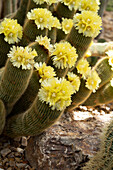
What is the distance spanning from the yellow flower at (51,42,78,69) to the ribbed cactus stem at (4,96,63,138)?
16.2 inches

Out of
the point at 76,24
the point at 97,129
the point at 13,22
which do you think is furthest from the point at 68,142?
the point at 13,22

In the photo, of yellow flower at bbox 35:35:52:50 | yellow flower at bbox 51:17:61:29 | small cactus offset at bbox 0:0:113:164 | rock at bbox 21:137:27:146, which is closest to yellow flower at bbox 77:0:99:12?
small cactus offset at bbox 0:0:113:164

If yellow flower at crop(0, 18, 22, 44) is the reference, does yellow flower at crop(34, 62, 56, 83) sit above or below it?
→ below

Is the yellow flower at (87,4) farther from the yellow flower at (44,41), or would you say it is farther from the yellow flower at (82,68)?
the yellow flower at (44,41)

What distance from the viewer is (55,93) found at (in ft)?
6.29

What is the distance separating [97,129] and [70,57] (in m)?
0.85

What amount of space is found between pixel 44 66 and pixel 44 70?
0.11 feet

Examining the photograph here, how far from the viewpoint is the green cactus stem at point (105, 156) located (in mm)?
1929

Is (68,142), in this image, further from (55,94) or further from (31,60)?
(31,60)

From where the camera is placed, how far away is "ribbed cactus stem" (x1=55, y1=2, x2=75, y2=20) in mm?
2678

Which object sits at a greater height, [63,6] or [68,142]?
[63,6]

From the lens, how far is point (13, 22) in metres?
2.37

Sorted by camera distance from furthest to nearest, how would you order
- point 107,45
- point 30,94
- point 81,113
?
point 107,45 < point 81,113 < point 30,94

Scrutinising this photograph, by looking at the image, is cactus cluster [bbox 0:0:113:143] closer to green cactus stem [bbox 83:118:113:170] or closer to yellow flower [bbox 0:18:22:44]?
yellow flower [bbox 0:18:22:44]
